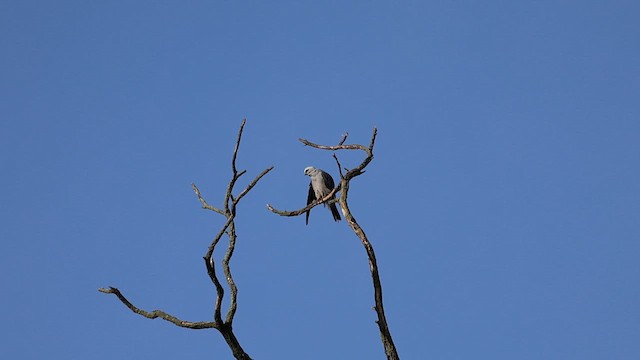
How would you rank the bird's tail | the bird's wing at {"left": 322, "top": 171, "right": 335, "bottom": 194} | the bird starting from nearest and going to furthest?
the bird's tail < the bird < the bird's wing at {"left": 322, "top": 171, "right": 335, "bottom": 194}

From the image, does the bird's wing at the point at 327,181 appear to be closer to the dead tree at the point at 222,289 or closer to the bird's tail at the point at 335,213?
the bird's tail at the point at 335,213

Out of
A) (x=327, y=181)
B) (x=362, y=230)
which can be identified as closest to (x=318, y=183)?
(x=327, y=181)

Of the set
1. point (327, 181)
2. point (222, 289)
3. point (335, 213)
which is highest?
point (327, 181)

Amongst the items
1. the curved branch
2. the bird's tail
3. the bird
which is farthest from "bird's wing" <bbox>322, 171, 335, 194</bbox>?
the curved branch

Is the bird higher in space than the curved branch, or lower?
higher

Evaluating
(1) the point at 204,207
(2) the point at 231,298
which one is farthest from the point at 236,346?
(1) the point at 204,207

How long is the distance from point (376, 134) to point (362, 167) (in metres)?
0.41

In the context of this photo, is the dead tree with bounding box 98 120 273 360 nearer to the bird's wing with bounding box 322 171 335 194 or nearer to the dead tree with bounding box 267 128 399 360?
the dead tree with bounding box 267 128 399 360

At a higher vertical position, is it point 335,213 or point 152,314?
point 335,213

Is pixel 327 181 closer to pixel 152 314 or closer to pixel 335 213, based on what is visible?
pixel 335 213

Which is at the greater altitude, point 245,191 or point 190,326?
point 245,191

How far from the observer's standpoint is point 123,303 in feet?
24.6

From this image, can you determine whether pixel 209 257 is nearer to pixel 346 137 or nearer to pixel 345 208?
pixel 345 208

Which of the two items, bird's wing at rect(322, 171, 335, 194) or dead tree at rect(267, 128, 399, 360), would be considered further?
bird's wing at rect(322, 171, 335, 194)
